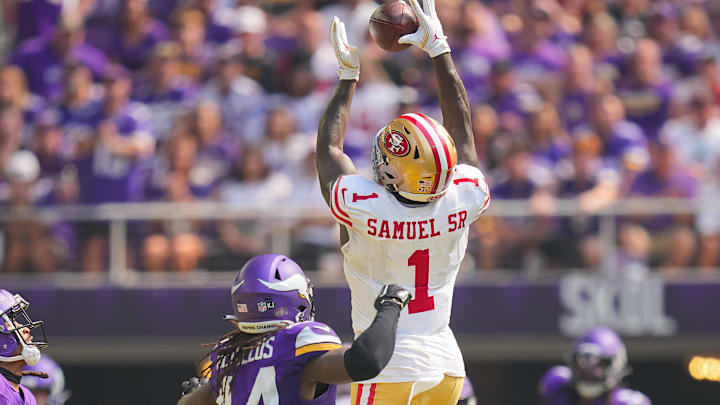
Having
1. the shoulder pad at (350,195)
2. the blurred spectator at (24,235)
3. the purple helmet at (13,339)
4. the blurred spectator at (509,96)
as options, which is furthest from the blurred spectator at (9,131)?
the shoulder pad at (350,195)

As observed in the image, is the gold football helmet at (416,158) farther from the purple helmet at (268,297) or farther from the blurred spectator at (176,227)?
the blurred spectator at (176,227)

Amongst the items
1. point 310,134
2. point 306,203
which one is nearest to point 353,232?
point 306,203

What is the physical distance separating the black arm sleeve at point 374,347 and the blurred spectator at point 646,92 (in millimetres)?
8198

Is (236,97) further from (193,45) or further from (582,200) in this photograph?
(582,200)

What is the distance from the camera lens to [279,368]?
422 centimetres

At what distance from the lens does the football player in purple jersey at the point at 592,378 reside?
8.27m

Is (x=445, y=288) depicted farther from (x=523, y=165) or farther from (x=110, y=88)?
(x=110, y=88)

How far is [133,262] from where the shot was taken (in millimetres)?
10500

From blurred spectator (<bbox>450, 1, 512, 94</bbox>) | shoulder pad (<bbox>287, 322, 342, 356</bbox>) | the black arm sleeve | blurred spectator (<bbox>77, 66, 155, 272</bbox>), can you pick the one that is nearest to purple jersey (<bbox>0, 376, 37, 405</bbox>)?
shoulder pad (<bbox>287, 322, 342, 356</bbox>)

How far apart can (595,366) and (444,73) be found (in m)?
3.61

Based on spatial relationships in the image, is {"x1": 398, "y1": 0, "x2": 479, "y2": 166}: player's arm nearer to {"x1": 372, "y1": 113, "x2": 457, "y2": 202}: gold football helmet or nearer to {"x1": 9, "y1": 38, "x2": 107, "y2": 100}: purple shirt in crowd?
{"x1": 372, "y1": 113, "x2": 457, "y2": 202}: gold football helmet

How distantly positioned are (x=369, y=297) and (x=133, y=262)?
6009 mm

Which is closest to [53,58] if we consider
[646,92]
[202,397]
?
[646,92]

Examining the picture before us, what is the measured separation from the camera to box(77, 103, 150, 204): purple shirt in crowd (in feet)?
35.4
